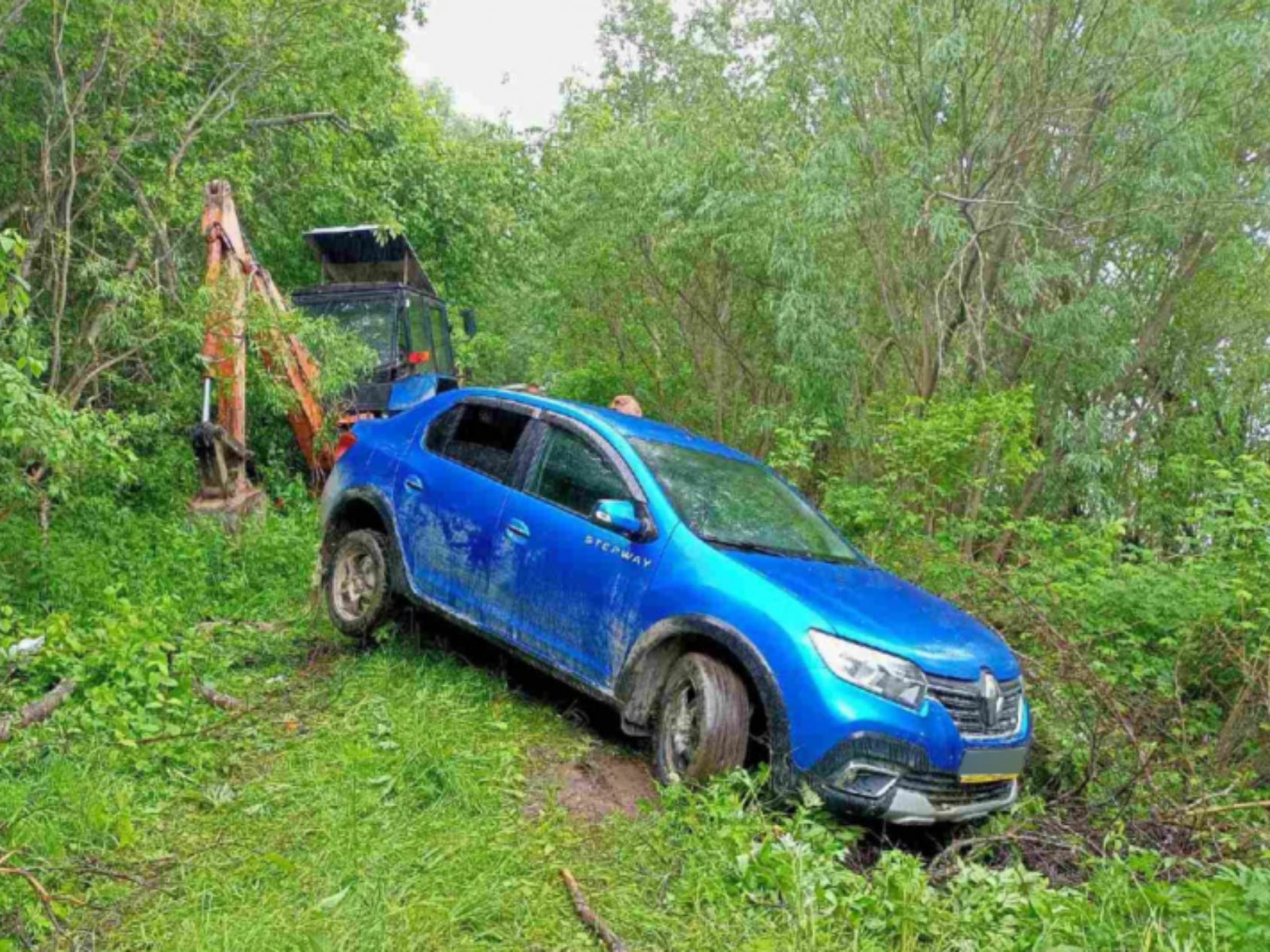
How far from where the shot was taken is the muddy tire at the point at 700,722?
3844 mm

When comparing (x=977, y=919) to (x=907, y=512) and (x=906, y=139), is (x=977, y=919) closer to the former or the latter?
(x=907, y=512)

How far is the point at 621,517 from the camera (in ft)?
14.3

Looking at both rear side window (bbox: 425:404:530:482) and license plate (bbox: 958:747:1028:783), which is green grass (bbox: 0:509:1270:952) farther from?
rear side window (bbox: 425:404:530:482)

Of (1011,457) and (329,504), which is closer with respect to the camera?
(329,504)

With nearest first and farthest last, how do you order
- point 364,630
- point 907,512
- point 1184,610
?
1. point 364,630
2. point 1184,610
3. point 907,512

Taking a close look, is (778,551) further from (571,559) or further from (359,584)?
(359,584)

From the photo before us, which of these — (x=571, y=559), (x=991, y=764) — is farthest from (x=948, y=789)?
(x=571, y=559)

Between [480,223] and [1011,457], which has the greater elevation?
[480,223]

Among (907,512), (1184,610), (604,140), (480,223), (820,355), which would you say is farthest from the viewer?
(480,223)

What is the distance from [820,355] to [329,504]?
254 inches

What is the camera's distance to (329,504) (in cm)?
601

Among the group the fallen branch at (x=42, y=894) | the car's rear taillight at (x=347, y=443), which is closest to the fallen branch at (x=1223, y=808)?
the fallen branch at (x=42, y=894)

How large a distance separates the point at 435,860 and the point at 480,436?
8.72 ft

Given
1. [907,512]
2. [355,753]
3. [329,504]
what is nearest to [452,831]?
[355,753]
